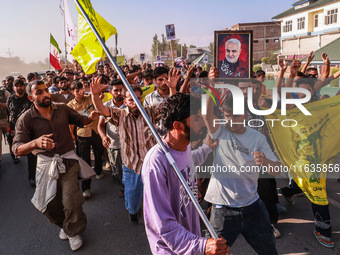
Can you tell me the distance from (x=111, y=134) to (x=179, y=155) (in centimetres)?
302

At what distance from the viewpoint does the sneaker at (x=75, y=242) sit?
3480 millimetres

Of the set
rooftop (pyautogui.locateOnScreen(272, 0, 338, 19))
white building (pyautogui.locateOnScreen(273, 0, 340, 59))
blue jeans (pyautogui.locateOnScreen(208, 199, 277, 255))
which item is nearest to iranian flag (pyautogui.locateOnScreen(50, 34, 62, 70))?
blue jeans (pyautogui.locateOnScreen(208, 199, 277, 255))

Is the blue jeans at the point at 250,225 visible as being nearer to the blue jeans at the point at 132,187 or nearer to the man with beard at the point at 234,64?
the blue jeans at the point at 132,187

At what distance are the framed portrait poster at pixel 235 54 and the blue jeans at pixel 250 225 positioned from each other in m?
3.00

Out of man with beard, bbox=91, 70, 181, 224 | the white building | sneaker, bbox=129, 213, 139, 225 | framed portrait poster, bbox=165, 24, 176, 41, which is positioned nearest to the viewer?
man with beard, bbox=91, 70, 181, 224

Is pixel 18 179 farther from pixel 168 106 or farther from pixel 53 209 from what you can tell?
pixel 168 106

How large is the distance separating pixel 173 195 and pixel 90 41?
5.84 ft

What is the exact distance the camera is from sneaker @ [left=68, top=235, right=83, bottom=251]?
3480 mm

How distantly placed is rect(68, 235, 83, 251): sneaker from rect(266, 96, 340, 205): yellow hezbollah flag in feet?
9.18

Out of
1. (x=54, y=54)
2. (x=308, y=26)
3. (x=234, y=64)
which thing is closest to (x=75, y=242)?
(x=234, y=64)

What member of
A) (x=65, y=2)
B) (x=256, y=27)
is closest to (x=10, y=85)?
(x=65, y=2)

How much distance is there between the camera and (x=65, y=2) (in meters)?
9.92

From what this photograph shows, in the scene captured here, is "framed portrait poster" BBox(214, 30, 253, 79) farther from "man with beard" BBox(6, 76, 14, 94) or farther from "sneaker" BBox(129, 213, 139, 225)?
"man with beard" BBox(6, 76, 14, 94)

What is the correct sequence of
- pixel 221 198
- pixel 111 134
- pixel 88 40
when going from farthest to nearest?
1. pixel 111 134
2. pixel 88 40
3. pixel 221 198
